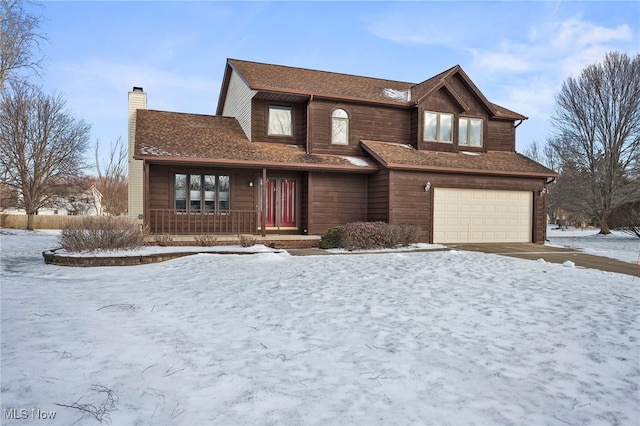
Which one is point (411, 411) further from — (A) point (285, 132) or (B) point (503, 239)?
(B) point (503, 239)

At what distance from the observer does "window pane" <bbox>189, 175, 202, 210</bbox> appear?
514 inches

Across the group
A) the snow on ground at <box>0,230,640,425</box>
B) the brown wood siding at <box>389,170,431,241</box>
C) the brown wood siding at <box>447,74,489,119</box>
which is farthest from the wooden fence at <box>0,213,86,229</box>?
the brown wood siding at <box>447,74,489,119</box>

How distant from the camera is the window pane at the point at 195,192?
514 inches

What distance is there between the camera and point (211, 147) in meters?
12.8

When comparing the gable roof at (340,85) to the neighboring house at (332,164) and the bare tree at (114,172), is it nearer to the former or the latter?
the neighboring house at (332,164)

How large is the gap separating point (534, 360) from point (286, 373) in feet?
7.98

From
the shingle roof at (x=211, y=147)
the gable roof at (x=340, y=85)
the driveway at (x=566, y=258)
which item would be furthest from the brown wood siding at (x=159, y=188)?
the driveway at (x=566, y=258)

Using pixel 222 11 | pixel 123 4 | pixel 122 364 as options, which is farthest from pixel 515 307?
pixel 123 4

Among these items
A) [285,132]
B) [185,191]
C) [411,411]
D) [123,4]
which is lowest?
[411,411]

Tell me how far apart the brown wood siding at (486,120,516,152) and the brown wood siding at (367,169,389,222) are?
242 inches

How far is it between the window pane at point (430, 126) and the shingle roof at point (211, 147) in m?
2.88

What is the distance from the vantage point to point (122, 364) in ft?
11.1

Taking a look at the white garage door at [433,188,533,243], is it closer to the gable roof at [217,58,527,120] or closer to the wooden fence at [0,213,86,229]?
the gable roof at [217,58,527,120]

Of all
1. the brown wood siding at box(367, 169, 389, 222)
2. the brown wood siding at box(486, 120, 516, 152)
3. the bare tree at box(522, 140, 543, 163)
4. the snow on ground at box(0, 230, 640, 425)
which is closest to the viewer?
the snow on ground at box(0, 230, 640, 425)
